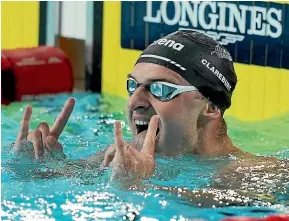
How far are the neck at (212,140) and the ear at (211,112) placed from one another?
0.6 inches

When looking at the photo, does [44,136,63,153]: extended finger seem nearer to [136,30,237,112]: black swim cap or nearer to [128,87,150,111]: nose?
[128,87,150,111]: nose

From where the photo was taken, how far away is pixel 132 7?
5.29 m

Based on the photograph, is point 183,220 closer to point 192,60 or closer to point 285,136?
point 192,60

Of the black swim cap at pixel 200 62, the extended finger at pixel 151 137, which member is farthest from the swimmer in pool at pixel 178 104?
the extended finger at pixel 151 137

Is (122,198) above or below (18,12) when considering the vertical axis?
below

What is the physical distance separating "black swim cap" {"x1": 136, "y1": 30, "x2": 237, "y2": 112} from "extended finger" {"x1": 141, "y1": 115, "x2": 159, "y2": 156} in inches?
13.5

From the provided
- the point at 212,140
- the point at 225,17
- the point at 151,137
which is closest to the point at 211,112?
the point at 212,140

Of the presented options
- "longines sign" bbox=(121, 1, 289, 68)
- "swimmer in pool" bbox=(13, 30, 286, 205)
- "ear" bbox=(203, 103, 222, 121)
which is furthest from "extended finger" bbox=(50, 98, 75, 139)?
"longines sign" bbox=(121, 1, 289, 68)

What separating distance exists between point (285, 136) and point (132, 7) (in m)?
1.49

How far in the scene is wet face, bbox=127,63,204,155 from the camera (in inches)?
121

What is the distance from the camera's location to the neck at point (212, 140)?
10.3 ft

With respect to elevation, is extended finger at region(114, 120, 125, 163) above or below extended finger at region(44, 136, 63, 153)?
above

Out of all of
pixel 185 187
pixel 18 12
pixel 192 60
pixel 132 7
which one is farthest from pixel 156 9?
pixel 185 187

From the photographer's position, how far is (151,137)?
2828mm
